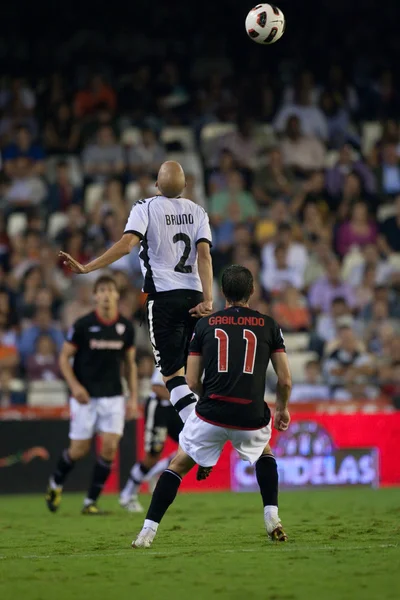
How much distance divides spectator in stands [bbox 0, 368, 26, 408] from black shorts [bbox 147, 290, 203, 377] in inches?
237

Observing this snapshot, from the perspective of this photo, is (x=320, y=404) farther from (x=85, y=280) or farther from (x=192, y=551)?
(x=192, y=551)

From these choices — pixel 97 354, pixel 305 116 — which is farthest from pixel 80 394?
pixel 305 116

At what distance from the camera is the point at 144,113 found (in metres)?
20.9

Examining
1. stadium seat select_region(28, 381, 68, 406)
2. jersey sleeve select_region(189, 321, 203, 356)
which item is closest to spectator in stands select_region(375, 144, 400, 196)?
stadium seat select_region(28, 381, 68, 406)

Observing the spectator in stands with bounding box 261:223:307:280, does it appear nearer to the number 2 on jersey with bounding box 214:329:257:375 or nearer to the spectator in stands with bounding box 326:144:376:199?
the spectator in stands with bounding box 326:144:376:199

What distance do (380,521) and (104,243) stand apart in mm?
8815

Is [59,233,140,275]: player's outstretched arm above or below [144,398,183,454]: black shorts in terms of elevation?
above

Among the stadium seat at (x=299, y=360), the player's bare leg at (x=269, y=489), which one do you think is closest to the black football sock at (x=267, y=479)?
the player's bare leg at (x=269, y=489)

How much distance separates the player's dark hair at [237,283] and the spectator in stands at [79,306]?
349 inches

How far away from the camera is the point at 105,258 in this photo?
28.1 ft

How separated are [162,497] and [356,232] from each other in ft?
39.8

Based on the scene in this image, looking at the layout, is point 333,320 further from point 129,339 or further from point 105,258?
point 105,258

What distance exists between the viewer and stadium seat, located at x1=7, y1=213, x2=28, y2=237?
1852 centimetres

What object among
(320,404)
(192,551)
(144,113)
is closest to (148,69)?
(144,113)
